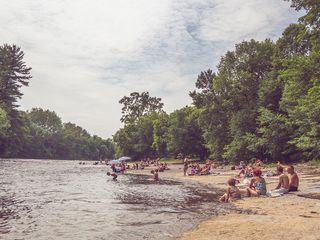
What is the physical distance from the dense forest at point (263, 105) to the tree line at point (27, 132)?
43172 mm

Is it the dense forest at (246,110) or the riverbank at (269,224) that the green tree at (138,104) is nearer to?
the dense forest at (246,110)

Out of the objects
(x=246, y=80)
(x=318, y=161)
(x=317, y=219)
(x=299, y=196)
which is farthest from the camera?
(x=246, y=80)

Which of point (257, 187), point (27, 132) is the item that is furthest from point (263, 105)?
point (27, 132)

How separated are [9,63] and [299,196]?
96212 millimetres

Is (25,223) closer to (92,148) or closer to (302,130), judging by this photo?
(302,130)

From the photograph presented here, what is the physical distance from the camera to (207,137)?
62.2 metres

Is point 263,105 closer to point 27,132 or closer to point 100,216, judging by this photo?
point 100,216

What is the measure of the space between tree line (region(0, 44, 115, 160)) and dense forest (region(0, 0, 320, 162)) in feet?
1.08

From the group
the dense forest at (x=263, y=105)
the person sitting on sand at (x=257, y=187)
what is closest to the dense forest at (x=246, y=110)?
the dense forest at (x=263, y=105)

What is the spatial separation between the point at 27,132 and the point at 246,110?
331 ft

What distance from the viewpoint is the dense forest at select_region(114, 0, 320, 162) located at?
27.6 m

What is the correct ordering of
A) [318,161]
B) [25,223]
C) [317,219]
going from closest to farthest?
[317,219]
[25,223]
[318,161]

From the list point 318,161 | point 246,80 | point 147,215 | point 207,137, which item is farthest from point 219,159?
point 147,215

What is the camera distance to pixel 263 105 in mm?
50562
